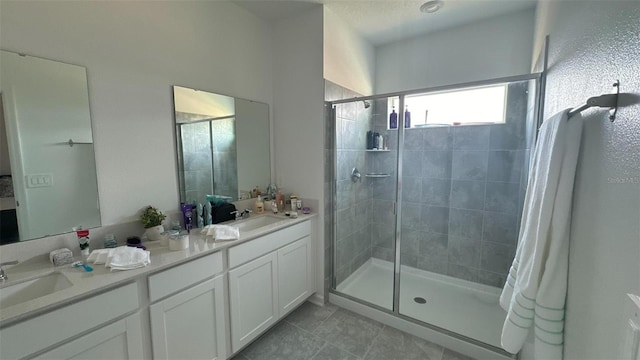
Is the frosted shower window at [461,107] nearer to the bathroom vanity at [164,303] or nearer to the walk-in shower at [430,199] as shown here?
the walk-in shower at [430,199]

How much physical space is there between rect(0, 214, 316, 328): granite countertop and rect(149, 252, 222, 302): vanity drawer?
0.12 feet

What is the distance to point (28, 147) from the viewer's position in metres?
1.31

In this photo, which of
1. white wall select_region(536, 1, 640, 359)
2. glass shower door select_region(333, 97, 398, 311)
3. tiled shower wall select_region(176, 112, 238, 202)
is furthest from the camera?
glass shower door select_region(333, 97, 398, 311)

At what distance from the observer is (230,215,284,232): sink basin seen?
7.31ft

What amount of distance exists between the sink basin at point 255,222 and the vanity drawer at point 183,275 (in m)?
0.59

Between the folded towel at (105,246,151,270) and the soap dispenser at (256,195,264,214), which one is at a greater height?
the soap dispenser at (256,195,264,214)

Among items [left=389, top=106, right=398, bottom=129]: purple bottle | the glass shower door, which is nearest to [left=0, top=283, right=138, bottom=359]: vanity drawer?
the glass shower door

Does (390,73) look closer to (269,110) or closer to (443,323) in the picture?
(269,110)

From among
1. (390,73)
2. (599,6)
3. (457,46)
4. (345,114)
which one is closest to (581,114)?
(599,6)

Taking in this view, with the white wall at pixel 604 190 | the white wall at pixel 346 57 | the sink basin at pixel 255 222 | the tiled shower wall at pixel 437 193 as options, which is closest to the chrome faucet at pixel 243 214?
the sink basin at pixel 255 222

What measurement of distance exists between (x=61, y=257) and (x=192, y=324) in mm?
789

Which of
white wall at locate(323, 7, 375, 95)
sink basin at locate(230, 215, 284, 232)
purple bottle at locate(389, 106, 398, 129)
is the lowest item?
sink basin at locate(230, 215, 284, 232)

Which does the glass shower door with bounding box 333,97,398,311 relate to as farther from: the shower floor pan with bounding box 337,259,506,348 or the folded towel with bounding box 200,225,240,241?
the folded towel with bounding box 200,225,240,241

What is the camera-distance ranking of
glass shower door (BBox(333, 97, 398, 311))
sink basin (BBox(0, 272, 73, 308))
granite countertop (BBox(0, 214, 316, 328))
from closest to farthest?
granite countertop (BBox(0, 214, 316, 328)), sink basin (BBox(0, 272, 73, 308)), glass shower door (BBox(333, 97, 398, 311))
